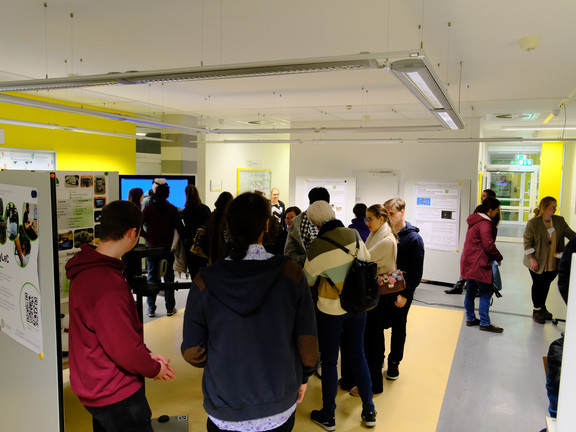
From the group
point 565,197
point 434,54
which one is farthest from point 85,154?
point 565,197

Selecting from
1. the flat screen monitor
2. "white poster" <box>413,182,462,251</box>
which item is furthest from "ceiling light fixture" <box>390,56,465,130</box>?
the flat screen monitor

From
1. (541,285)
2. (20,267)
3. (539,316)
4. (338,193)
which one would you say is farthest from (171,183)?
(539,316)

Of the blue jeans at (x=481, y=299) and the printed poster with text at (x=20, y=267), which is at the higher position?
the printed poster with text at (x=20, y=267)

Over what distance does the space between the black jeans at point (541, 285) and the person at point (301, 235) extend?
3583 mm

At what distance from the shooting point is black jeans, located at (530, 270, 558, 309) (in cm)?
559

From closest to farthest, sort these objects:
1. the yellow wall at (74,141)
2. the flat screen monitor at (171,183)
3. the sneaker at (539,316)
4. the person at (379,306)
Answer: the person at (379,306)
the sneaker at (539,316)
the yellow wall at (74,141)
the flat screen monitor at (171,183)

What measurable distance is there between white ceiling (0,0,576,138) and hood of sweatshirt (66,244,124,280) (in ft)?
6.90

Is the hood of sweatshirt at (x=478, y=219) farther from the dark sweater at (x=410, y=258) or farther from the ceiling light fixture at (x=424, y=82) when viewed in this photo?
the dark sweater at (x=410, y=258)

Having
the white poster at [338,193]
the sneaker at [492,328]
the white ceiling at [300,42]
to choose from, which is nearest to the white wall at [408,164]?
the white poster at [338,193]

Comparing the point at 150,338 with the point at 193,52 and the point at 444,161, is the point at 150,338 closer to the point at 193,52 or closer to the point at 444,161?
the point at 193,52

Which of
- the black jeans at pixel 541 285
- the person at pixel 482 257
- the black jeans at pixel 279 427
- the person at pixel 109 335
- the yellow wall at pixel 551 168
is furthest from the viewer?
the yellow wall at pixel 551 168

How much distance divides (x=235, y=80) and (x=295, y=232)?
9.01 ft

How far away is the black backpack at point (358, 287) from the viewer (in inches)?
111

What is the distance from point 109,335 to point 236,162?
981cm
